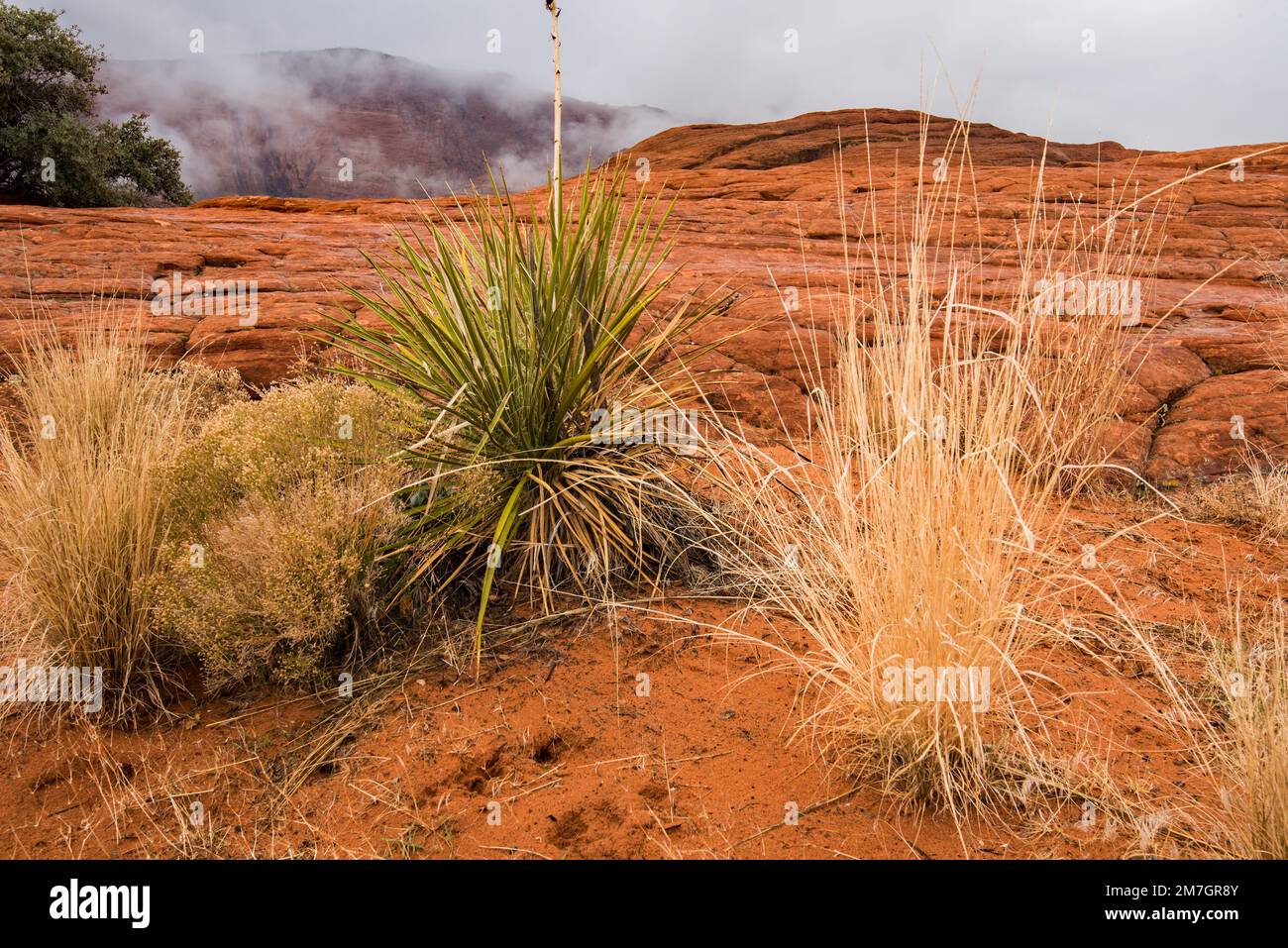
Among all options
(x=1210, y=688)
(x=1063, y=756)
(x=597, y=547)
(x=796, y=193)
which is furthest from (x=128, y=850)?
(x=796, y=193)

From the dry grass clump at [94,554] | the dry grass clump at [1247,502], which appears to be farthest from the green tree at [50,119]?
the dry grass clump at [1247,502]

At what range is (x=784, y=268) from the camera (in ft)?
30.7

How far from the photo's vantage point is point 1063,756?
225cm

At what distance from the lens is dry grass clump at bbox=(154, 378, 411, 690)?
2.64 m

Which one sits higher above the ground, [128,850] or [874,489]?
[874,489]

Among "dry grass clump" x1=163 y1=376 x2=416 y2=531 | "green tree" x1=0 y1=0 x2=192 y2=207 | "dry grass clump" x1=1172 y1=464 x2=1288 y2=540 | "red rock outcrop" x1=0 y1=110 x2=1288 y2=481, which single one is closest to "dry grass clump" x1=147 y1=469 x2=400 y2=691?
"dry grass clump" x1=163 y1=376 x2=416 y2=531

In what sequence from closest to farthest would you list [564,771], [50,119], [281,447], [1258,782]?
[1258,782] < [564,771] < [281,447] < [50,119]

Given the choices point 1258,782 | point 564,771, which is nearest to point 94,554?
point 564,771

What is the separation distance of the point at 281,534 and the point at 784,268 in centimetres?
766

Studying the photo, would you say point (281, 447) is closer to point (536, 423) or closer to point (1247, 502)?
point (536, 423)

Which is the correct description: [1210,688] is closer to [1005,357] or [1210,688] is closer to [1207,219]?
[1005,357]

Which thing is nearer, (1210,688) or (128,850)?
(128,850)

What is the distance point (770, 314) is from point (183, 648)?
5.55 m

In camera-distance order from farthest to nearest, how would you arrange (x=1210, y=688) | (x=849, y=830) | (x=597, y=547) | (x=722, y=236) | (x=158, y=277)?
(x=722, y=236)
(x=158, y=277)
(x=597, y=547)
(x=1210, y=688)
(x=849, y=830)
